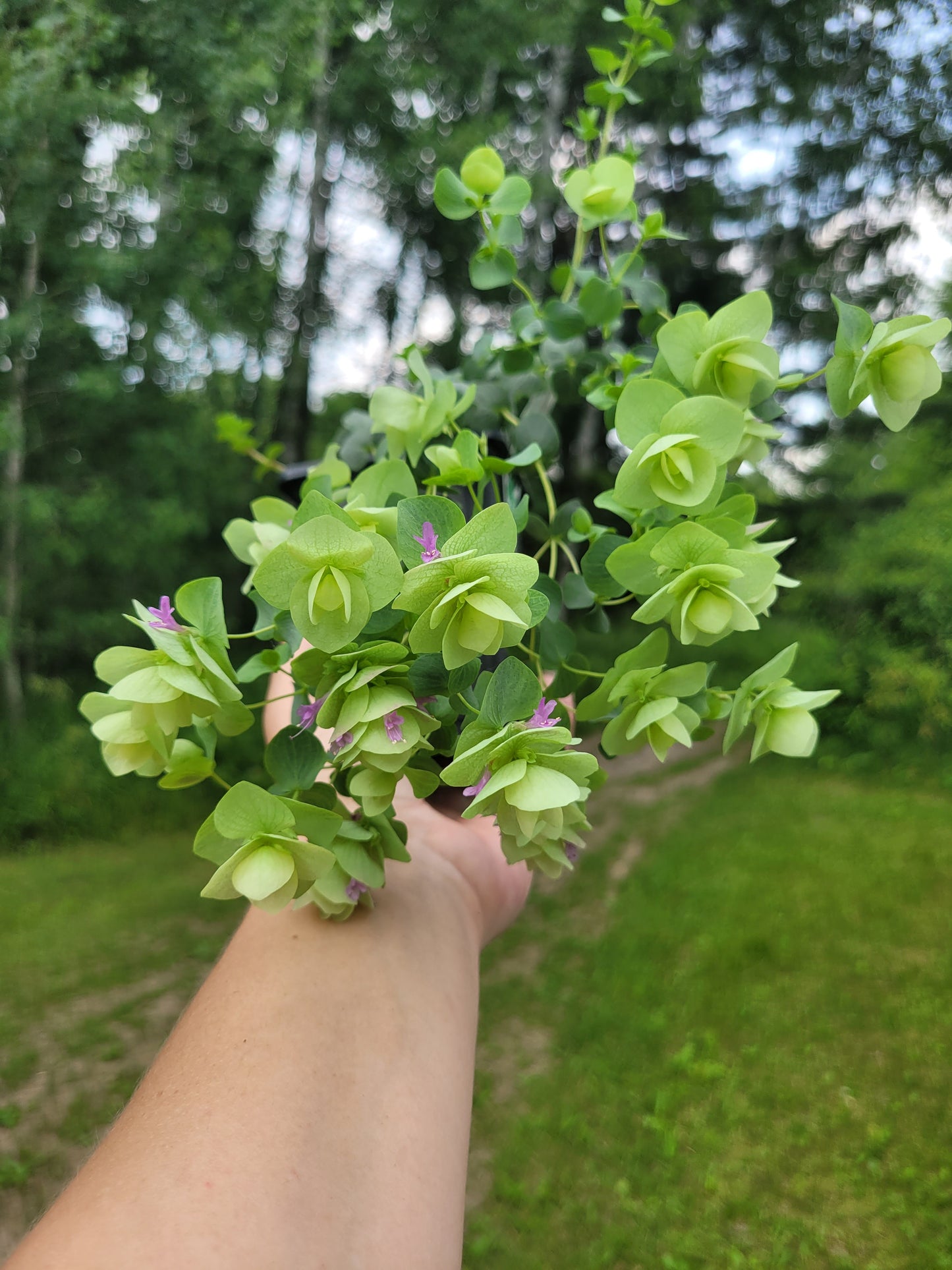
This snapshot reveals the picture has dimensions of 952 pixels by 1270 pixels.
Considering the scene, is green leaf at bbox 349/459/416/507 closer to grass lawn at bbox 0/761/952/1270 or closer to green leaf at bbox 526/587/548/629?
green leaf at bbox 526/587/548/629

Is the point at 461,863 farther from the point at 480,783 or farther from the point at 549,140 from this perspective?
the point at 549,140

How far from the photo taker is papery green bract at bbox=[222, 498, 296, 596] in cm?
38

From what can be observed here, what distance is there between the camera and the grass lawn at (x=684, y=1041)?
0.85 metres

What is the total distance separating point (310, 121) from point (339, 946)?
231 centimetres

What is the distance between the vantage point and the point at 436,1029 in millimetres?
405

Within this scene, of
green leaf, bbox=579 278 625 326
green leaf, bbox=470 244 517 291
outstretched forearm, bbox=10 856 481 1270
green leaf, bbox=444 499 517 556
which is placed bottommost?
outstretched forearm, bbox=10 856 481 1270

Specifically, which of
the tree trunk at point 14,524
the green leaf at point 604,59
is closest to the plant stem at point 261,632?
the green leaf at point 604,59

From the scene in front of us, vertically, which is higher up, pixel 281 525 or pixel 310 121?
pixel 310 121

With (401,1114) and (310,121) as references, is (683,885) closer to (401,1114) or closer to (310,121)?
(401,1114)

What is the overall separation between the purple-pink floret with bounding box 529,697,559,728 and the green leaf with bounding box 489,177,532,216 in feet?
1.11

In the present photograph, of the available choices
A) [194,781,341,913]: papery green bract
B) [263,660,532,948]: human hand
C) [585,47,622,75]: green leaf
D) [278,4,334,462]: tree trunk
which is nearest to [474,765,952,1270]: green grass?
[263,660,532,948]: human hand

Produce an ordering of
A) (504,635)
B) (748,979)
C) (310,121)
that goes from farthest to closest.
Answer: (310,121) → (748,979) → (504,635)

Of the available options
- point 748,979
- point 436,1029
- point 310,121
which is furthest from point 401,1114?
point 310,121

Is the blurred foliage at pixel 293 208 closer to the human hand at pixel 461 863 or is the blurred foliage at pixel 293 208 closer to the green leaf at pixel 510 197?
the green leaf at pixel 510 197
